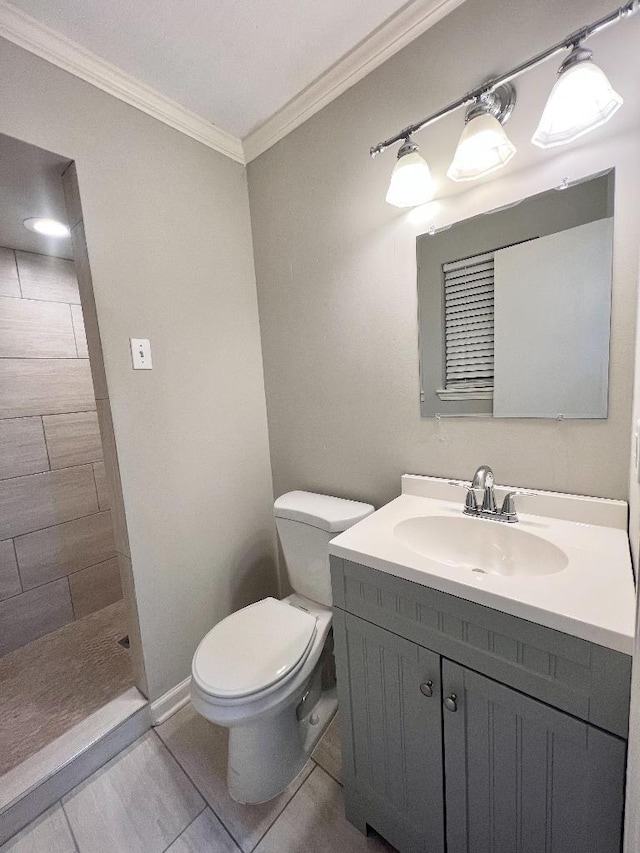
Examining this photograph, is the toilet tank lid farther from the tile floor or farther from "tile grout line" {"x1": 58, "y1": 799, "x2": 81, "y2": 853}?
"tile grout line" {"x1": 58, "y1": 799, "x2": 81, "y2": 853}

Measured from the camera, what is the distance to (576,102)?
0.79m

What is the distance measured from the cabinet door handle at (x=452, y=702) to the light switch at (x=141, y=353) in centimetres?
135

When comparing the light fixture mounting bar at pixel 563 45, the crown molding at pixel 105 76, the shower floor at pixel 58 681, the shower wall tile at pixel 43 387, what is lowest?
the shower floor at pixel 58 681

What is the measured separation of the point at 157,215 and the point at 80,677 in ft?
6.65

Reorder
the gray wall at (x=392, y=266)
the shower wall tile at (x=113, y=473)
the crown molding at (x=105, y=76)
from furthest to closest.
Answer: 1. the shower wall tile at (x=113, y=473)
2. the crown molding at (x=105, y=76)
3. the gray wall at (x=392, y=266)

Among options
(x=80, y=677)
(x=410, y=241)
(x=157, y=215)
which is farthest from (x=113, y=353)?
(x=80, y=677)

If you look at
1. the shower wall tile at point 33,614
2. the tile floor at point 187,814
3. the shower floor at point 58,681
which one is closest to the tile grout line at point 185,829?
the tile floor at point 187,814

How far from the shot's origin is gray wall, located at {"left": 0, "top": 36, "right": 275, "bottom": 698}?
114 centimetres

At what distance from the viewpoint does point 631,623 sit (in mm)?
569

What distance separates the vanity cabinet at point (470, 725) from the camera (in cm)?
59

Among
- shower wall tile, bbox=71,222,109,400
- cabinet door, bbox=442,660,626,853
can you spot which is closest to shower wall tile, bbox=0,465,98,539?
shower wall tile, bbox=71,222,109,400

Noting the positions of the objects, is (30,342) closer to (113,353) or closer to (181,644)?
(113,353)

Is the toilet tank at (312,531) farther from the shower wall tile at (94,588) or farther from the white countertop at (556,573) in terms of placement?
the shower wall tile at (94,588)

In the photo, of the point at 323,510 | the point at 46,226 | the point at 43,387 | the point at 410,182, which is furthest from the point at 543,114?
the point at 43,387
